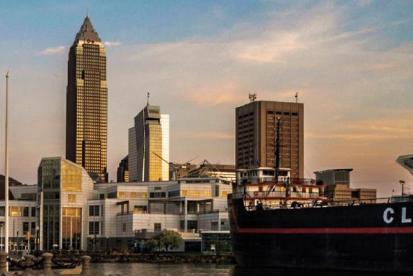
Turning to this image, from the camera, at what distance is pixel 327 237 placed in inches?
3091

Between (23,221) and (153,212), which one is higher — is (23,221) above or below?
below

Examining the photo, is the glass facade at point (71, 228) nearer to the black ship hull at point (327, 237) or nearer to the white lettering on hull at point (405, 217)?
the black ship hull at point (327, 237)

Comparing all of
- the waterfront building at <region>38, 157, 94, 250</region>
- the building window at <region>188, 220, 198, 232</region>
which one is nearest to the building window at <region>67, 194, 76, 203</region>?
the waterfront building at <region>38, 157, 94, 250</region>

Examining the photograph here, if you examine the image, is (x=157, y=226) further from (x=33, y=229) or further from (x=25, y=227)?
(x=25, y=227)

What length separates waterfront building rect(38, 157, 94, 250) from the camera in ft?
588

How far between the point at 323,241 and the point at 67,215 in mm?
109481

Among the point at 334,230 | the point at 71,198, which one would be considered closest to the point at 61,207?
the point at 71,198

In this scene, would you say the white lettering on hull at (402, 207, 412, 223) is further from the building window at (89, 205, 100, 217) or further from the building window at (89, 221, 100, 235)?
the building window at (89, 221, 100, 235)

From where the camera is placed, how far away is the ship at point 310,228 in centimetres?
7131

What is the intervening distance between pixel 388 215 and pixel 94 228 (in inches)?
4699

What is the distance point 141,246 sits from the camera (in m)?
164

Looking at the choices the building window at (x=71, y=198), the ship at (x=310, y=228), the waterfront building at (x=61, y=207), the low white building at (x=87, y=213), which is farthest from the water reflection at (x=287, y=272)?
the building window at (x=71, y=198)

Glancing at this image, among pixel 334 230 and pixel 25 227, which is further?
pixel 25 227

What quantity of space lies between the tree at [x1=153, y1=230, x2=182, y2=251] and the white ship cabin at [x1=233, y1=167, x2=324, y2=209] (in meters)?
54.2
